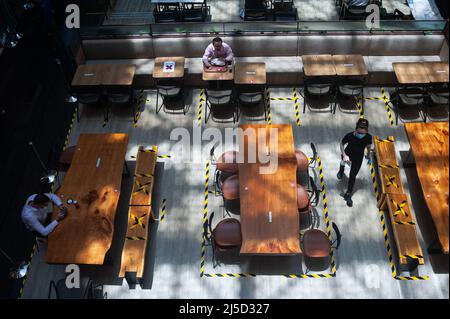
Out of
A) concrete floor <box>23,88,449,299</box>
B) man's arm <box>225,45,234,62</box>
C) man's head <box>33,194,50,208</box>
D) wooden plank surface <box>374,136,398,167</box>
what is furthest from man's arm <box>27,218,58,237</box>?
wooden plank surface <box>374,136,398,167</box>

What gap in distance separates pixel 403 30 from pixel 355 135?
4.76 metres

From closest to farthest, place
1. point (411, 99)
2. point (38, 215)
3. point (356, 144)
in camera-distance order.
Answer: point (38, 215) < point (356, 144) < point (411, 99)

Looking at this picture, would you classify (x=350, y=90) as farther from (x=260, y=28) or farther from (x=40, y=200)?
(x=40, y=200)

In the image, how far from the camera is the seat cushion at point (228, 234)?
27.4ft

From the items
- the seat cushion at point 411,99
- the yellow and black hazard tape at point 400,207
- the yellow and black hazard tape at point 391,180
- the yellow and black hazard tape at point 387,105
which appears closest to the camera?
the yellow and black hazard tape at point 400,207

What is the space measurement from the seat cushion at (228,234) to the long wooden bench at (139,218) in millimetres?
1351

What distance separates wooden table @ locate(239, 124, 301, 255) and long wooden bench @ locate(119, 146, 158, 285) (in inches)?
73.4

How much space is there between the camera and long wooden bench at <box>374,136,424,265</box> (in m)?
8.29

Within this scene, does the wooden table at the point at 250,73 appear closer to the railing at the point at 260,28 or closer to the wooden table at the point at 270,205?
the railing at the point at 260,28

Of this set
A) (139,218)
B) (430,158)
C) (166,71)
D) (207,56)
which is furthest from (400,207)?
(166,71)

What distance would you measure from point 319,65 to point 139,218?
5733 millimetres

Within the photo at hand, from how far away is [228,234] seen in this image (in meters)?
8.45

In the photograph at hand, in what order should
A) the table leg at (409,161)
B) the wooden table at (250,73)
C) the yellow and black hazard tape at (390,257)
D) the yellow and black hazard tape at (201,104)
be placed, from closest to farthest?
1. the yellow and black hazard tape at (390,257)
2. the table leg at (409,161)
3. the wooden table at (250,73)
4. the yellow and black hazard tape at (201,104)

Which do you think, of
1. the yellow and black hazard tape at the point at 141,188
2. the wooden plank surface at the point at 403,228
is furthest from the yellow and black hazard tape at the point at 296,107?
the yellow and black hazard tape at the point at 141,188
